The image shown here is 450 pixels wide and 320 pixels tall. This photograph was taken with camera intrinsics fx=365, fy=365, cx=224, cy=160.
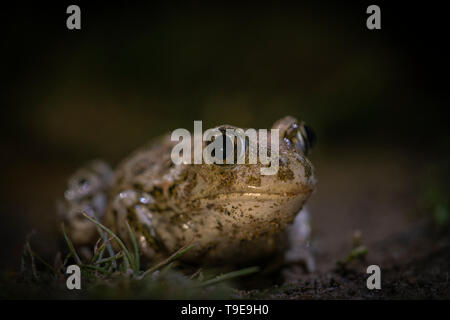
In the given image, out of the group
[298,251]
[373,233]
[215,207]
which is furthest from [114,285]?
[373,233]

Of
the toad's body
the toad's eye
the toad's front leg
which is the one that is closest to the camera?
the toad's body

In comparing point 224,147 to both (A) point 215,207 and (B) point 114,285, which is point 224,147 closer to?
(A) point 215,207

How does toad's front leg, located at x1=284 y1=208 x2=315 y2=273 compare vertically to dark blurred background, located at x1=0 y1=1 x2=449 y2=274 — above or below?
below

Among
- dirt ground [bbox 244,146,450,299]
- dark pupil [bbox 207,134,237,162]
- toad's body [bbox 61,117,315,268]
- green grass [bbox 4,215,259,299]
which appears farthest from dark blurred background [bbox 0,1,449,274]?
green grass [bbox 4,215,259,299]

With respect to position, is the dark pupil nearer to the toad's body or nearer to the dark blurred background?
the toad's body

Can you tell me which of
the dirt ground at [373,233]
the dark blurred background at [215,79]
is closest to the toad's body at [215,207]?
the dirt ground at [373,233]

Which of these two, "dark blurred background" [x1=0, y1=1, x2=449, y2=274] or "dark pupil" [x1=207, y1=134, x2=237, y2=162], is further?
"dark blurred background" [x1=0, y1=1, x2=449, y2=274]

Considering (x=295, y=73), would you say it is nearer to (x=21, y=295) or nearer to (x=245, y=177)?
(x=245, y=177)

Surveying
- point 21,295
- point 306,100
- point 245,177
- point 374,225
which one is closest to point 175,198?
point 245,177
